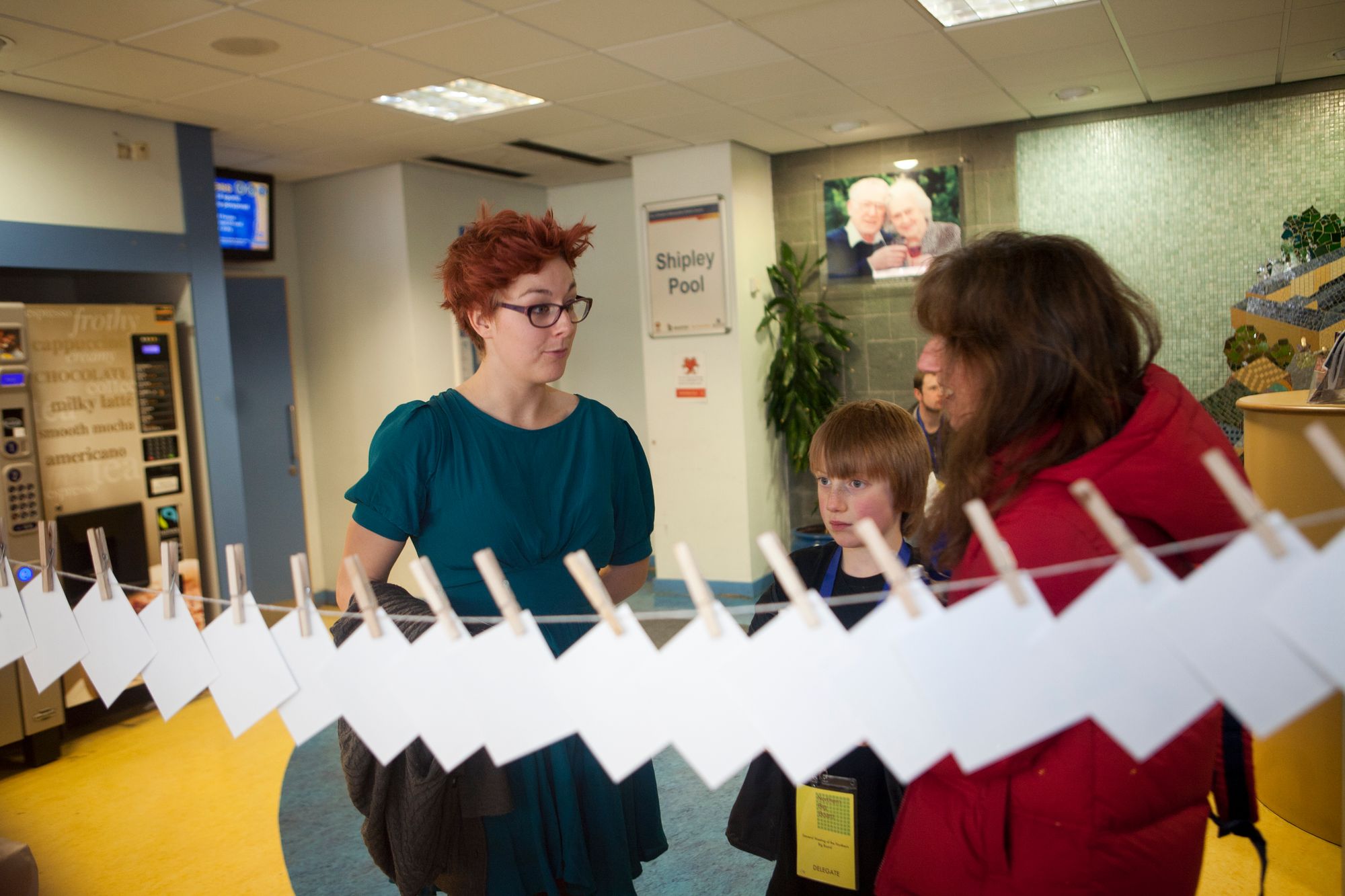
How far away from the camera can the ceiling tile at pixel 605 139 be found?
549cm

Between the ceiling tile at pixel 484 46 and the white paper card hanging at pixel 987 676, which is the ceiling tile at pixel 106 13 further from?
the white paper card hanging at pixel 987 676

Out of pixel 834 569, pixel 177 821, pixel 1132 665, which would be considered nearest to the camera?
pixel 1132 665

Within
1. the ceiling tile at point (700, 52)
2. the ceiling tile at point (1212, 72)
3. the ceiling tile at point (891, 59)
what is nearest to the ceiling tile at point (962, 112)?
the ceiling tile at point (891, 59)

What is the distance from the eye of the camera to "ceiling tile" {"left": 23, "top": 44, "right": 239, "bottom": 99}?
12.3ft

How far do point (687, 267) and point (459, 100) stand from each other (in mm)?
1832

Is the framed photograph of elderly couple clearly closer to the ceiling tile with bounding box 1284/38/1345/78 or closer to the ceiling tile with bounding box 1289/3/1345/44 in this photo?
the ceiling tile with bounding box 1284/38/1345/78

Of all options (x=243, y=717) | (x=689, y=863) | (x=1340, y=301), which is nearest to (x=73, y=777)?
(x=689, y=863)

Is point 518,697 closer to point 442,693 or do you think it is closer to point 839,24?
point 442,693

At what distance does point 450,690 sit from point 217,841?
9.36ft

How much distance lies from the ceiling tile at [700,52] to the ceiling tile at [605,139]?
1.09m

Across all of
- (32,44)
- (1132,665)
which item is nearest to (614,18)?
(32,44)

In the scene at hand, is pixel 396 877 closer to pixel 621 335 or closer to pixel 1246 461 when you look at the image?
pixel 1246 461

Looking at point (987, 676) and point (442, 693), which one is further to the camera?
point (442, 693)

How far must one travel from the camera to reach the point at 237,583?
124 cm
